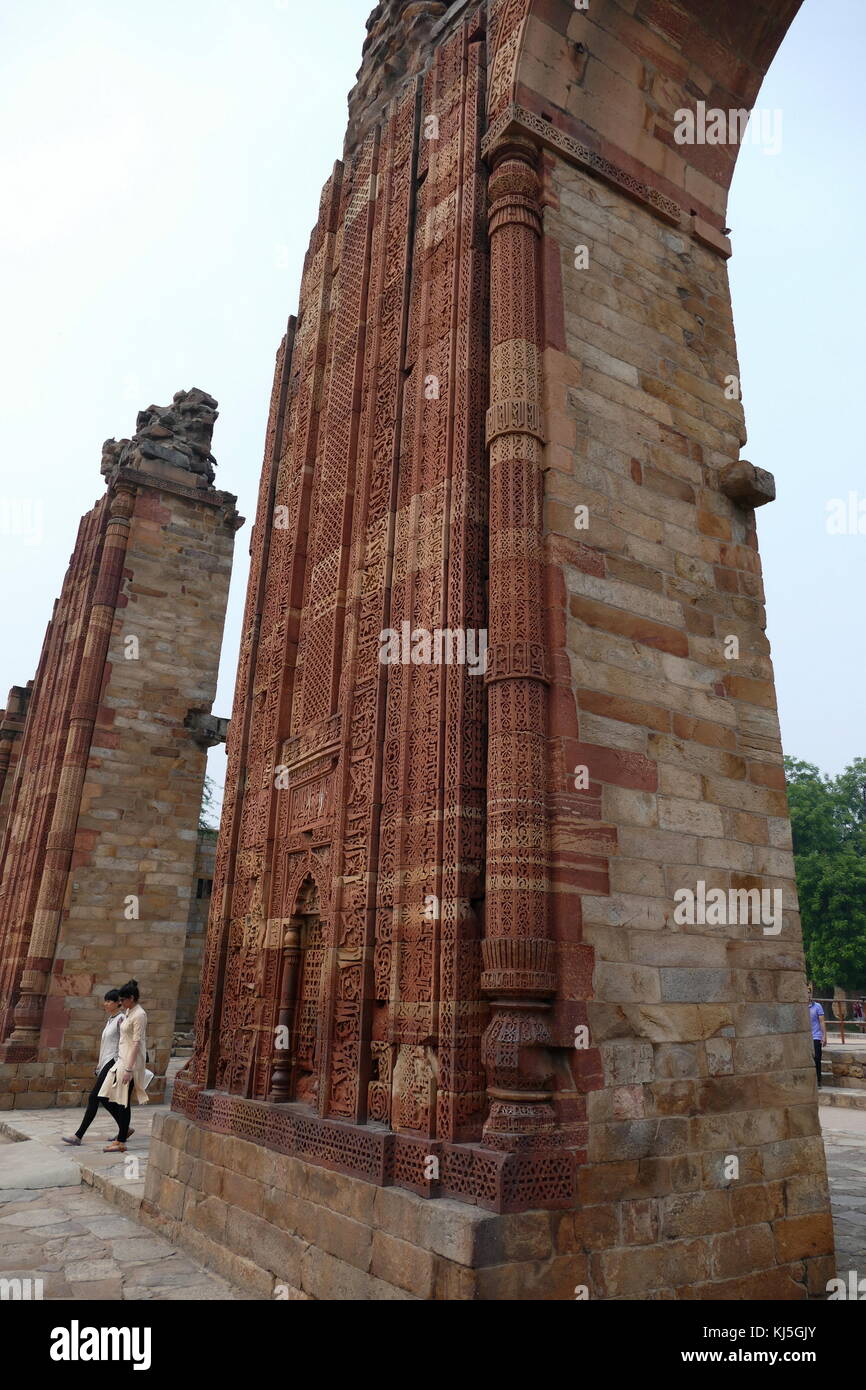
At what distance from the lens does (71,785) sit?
12219 millimetres

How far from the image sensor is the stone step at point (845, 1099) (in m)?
12.1

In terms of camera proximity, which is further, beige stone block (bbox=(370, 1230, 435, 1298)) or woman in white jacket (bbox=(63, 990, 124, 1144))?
woman in white jacket (bbox=(63, 990, 124, 1144))

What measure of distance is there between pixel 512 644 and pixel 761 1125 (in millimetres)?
2844

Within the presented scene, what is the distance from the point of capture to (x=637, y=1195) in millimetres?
3965

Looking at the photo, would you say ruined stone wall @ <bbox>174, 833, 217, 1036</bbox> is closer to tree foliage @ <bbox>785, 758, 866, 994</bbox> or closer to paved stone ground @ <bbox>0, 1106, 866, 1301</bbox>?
paved stone ground @ <bbox>0, 1106, 866, 1301</bbox>

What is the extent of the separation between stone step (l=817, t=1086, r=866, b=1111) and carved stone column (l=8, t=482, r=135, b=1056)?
34.1 feet

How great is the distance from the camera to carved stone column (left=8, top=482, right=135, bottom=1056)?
444 inches

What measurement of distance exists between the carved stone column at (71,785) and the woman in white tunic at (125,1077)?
3.92m

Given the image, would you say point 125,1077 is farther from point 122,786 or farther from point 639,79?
point 639,79

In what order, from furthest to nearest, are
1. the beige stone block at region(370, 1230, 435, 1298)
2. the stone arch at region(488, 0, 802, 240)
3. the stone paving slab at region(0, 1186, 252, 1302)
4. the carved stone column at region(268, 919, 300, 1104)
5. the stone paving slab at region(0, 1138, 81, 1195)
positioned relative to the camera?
the stone paving slab at region(0, 1138, 81, 1195)
the stone arch at region(488, 0, 802, 240)
the carved stone column at region(268, 919, 300, 1104)
the stone paving slab at region(0, 1186, 252, 1302)
the beige stone block at region(370, 1230, 435, 1298)

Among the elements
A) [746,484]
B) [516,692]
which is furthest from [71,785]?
[746,484]

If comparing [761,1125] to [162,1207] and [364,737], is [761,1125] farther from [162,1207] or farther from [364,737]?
Answer: [162,1207]

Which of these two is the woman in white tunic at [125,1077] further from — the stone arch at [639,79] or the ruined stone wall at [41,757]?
the stone arch at [639,79]

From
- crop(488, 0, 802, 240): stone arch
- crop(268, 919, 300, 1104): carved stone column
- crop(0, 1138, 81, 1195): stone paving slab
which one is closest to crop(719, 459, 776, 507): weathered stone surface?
crop(488, 0, 802, 240): stone arch
